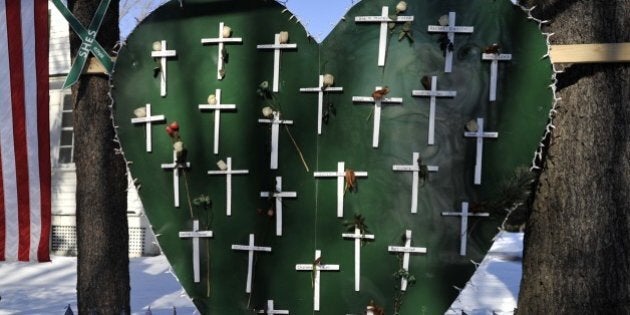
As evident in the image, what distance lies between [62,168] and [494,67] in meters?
12.0

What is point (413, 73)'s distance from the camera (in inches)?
145

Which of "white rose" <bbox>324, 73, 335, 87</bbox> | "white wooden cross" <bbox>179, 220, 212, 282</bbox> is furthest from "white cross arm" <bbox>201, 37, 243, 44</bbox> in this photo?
"white wooden cross" <bbox>179, 220, 212, 282</bbox>

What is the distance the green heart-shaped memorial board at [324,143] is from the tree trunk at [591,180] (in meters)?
0.31

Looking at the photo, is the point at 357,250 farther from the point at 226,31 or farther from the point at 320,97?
the point at 226,31

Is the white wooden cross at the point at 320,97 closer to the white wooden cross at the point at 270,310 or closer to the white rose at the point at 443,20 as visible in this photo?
the white rose at the point at 443,20

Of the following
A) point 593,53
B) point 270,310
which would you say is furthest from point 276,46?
point 593,53

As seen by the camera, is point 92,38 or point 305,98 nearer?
point 305,98

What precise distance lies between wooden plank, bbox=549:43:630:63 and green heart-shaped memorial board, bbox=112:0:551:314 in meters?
0.17

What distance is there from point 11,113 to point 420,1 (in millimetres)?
2572

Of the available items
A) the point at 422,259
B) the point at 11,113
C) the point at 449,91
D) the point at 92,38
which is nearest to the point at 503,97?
the point at 449,91

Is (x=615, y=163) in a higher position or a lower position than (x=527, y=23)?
lower

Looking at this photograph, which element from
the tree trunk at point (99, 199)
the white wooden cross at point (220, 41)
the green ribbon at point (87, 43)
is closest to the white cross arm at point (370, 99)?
the white wooden cross at point (220, 41)

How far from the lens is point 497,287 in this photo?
10648 mm

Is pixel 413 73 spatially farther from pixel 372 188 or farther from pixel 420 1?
pixel 372 188
